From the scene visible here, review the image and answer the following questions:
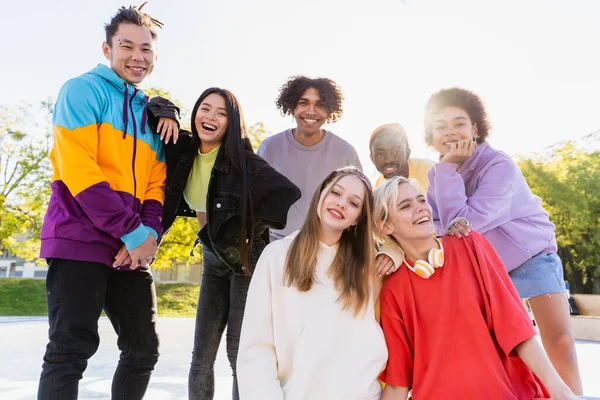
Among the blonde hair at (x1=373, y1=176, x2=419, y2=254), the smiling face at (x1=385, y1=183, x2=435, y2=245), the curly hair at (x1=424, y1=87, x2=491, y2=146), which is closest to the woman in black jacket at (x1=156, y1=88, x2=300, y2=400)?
the blonde hair at (x1=373, y1=176, x2=419, y2=254)

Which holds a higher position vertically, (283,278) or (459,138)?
(459,138)

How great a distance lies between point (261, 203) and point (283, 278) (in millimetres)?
570

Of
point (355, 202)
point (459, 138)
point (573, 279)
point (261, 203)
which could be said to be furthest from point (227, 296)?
point (573, 279)

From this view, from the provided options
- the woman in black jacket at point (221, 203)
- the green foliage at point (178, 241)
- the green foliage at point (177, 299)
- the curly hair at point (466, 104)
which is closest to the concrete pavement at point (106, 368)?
the woman in black jacket at point (221, 203)

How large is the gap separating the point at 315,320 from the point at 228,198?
0.87 metres

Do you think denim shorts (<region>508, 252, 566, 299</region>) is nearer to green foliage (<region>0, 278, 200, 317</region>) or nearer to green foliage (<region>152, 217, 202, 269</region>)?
green foliage (<region>0, 278, 200, 317</region>)

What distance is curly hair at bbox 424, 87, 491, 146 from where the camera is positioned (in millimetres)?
3064

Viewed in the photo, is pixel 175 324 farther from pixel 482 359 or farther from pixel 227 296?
pixel 482 359

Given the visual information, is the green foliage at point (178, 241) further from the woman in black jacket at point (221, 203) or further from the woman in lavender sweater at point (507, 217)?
the woman in lavender sweater at point (507, 217)

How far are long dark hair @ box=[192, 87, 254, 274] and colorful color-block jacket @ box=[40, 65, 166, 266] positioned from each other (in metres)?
0.44

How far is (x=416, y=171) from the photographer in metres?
3.42

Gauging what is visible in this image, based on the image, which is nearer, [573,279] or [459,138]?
[459,138]

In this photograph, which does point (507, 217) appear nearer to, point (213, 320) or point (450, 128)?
point (450, 128)

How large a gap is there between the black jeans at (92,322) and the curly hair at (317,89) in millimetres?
1845
